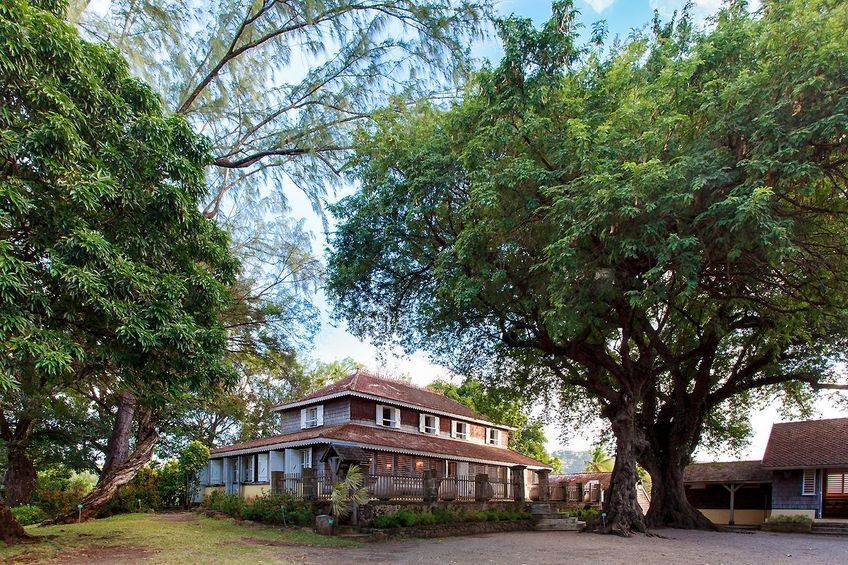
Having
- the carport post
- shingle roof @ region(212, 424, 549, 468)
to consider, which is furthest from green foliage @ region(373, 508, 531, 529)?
the carport post

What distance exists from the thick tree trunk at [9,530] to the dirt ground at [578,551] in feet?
17.8

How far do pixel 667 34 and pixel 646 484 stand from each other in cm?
3656

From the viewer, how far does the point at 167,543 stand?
1219cm

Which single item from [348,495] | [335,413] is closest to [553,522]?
[348,495]

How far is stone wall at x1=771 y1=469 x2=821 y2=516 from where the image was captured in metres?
23.9

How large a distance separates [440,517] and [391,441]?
6251 mm

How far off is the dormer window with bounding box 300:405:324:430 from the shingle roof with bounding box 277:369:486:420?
549mm

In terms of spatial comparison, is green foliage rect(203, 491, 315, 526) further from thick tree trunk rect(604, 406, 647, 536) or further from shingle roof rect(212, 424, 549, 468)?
thick tree trunk rect(604, 406, 647, 536)

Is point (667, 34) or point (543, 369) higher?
point (667, 34)

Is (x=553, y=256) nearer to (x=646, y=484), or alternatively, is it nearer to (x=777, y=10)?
(x=777, y=10)

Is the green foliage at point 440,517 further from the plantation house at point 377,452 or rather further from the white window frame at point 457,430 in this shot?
the white window frame at point 457,430

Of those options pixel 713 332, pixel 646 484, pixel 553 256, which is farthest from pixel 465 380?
pixel 646 484

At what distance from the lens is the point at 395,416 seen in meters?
26.0

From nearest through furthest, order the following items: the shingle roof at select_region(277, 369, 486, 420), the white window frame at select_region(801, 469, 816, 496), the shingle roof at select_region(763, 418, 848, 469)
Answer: the shingle roof at select_region(763, 418, 848, 469)
the white window frame at select_region(801, 469, 816, 496)
the shingle roof at select_region(277, 369, 486, 420)
